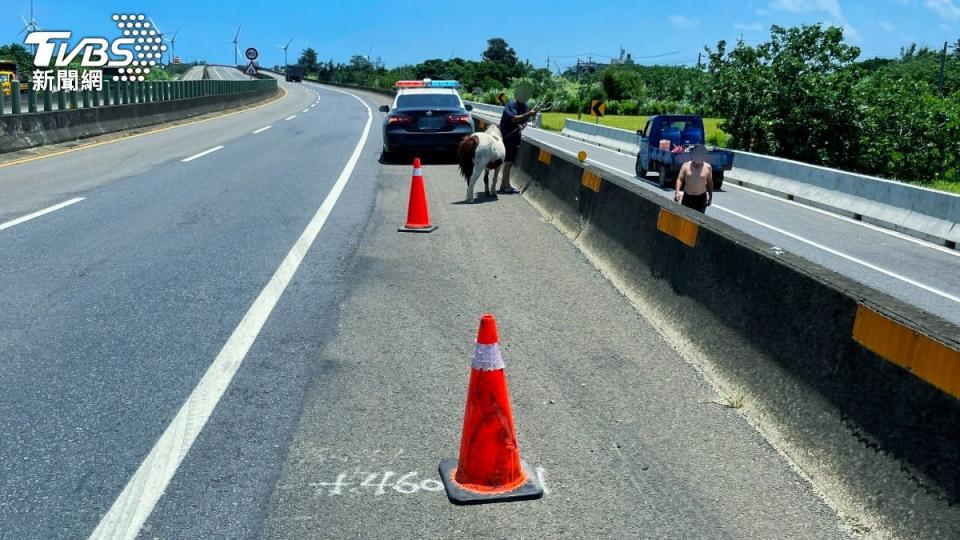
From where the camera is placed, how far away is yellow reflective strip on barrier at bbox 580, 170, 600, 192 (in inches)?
423

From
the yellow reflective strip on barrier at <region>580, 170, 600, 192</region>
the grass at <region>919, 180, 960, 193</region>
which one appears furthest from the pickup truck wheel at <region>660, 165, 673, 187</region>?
the yellow reflective strip on barrier at <region>580, 170, 600, 192</region>

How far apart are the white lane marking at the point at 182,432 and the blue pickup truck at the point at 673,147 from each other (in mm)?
14133

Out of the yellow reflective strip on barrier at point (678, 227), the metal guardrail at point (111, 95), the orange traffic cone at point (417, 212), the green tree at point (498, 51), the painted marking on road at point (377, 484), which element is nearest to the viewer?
the painted marking on road at point (377, 484)

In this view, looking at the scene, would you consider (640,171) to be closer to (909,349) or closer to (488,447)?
(488,447)

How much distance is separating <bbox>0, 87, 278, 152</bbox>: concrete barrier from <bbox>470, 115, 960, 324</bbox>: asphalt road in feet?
47.3

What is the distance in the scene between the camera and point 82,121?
84.7 feet

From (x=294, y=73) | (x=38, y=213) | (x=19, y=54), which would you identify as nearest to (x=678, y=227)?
(x=38, y=213)

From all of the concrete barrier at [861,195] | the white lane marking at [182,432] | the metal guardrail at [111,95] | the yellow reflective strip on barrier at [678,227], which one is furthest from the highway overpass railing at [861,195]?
the metal guardrail at [111,95]

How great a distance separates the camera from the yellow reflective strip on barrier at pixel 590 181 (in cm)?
1074

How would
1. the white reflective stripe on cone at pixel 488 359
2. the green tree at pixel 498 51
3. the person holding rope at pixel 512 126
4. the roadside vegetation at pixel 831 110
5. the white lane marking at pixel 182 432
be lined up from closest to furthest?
1. the white lane marking at pixel 182 432
2. the white reflective stripe on cone at pixel 488 359
3. the person holding rope at pixel 512 126
4. the roadside vegetation at pixel 831 110
5. the green tree at pixel 498 51

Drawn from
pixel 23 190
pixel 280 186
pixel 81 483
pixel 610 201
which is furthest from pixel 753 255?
pixel 23 190

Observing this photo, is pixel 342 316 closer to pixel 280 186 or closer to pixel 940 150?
pixel 280 186

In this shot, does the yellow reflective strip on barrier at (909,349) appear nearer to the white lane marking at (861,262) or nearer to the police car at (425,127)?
the white lane marking at (861,262)

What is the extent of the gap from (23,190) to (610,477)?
1291cm
